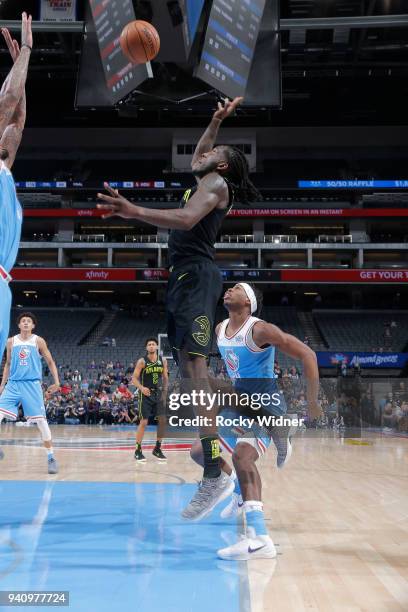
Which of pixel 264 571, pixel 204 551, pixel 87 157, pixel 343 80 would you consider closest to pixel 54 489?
pixel 204 551

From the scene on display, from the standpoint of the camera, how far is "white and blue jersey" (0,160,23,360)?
2.53 m

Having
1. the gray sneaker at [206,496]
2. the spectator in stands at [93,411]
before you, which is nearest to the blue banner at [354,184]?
the spectator in stands at [93,411]

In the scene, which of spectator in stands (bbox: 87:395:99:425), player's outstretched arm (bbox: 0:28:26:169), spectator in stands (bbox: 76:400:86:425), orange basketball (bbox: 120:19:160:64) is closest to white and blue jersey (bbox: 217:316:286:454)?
player's outstretched arm (bbox: 0:28:26:169)

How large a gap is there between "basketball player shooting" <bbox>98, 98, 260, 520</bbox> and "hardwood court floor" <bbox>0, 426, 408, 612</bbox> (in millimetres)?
405

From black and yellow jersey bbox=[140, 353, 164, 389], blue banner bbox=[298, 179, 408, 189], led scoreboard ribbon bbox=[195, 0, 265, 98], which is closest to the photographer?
black and yellow jersey bbox=[140, 353, 164, 389]

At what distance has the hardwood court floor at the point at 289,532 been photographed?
2.76 m

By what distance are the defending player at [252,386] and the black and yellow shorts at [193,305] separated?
9.4 inches

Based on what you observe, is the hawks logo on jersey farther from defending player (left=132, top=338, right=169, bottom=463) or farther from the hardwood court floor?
defending player (left=132, top=338, right=169, bottom=463)

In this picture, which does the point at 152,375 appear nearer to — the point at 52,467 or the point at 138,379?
the point at 138,379

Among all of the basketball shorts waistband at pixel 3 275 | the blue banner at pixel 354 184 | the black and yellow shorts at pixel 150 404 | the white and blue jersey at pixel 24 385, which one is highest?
the blue banner at pixel 354 184

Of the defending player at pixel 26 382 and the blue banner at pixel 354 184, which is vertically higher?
the blue banner at pixel 354 184

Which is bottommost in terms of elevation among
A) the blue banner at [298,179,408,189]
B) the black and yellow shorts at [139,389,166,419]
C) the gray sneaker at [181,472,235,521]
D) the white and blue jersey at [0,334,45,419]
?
the gray sneaker at [181,472,235,521]

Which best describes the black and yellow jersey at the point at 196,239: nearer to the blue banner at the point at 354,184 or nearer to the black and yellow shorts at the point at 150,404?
the black and yellow shorts at the point at 150,404

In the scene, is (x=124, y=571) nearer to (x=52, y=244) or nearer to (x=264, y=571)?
(x=264, y=571)
